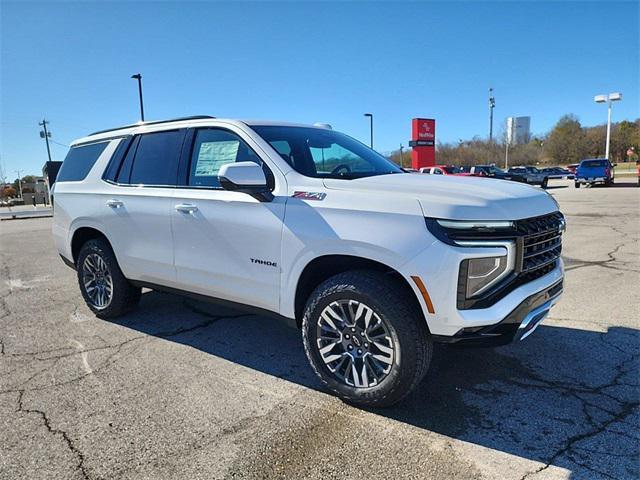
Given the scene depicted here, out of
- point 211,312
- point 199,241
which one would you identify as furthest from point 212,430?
point 211,312

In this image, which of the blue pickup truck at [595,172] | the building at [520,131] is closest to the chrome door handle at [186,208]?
the blue pickup truck at [595,172]

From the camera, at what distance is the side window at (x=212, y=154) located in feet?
12.0

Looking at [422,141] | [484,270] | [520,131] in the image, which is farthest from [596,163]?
[520,131]

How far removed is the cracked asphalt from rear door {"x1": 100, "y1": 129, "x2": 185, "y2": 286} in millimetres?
735

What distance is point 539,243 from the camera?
9.55ft

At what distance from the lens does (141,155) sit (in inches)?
175

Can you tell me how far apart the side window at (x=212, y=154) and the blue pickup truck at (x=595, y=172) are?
31479mm

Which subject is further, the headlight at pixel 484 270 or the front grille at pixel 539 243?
the front grille at pixel 539 243

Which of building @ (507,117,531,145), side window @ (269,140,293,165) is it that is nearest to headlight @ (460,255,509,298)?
side window @ (269,140,293,165)

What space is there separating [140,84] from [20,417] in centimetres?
2359

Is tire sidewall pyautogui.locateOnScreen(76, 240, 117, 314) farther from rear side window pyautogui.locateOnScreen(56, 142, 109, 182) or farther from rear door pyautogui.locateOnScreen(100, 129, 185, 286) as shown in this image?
rear side window pyautogui.locateOnScreen(56, 142, 109, 182)

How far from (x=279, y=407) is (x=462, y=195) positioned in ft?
5.98

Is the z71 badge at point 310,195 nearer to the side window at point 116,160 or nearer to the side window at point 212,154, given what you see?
the side window at point 212,154

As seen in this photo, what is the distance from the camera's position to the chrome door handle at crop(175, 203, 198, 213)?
148 inches
